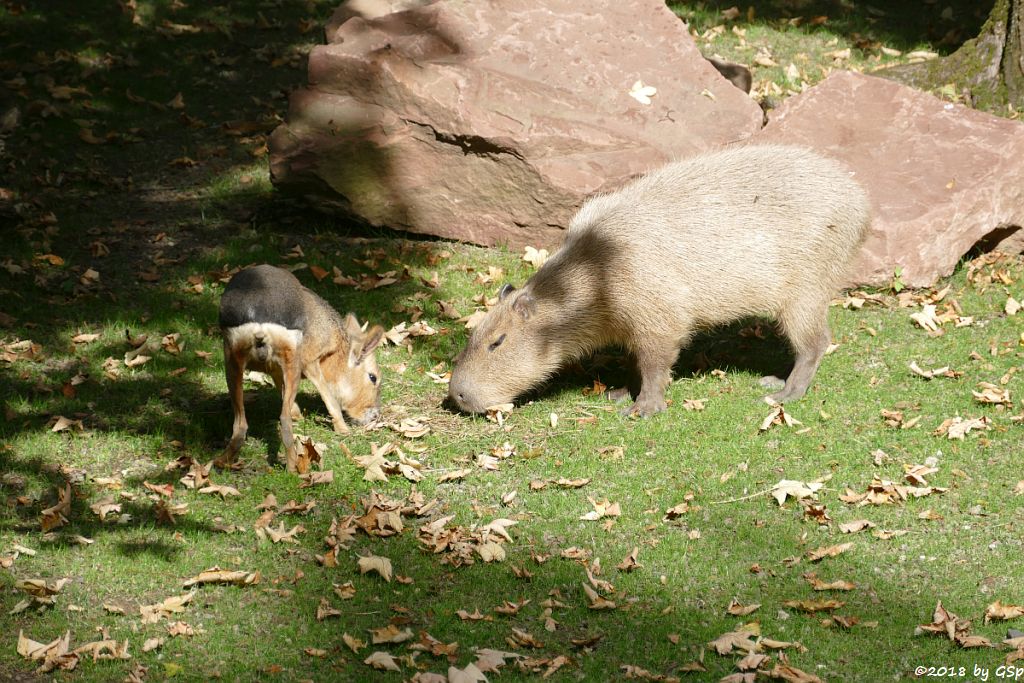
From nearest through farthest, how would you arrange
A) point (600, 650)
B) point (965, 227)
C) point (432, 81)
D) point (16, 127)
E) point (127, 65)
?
point (600, 650) < point (965, 227) < point (432, 81) < point (16, 127) < point (127, 65)

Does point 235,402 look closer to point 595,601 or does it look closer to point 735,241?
point 595,601

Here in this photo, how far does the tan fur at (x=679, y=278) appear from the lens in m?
6.51

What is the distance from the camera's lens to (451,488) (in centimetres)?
579

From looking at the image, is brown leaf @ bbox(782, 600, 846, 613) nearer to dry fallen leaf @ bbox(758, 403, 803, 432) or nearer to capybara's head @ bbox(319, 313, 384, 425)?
dry fallen leaf @ bbox(758, 403, 803, 432)

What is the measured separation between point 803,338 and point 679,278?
894mm

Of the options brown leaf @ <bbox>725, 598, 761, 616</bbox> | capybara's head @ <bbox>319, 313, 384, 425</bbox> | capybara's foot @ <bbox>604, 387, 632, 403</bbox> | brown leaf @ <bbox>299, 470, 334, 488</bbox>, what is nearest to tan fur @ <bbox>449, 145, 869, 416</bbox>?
capybara's foot @ <bbox>604, 387, 632, 403</bbox>

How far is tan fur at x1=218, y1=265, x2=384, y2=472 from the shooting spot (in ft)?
18.0

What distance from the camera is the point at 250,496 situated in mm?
5613

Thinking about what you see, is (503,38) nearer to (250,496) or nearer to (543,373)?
(543,373)

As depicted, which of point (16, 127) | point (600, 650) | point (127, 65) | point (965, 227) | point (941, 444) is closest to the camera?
point (600, 650)

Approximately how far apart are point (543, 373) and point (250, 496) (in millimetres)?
1985

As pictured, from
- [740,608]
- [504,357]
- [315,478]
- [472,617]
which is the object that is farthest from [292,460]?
[740,608]

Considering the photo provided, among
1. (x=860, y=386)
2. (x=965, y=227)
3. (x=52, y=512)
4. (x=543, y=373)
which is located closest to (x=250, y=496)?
(x=52, y=512)

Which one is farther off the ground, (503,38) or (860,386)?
(503,38)
